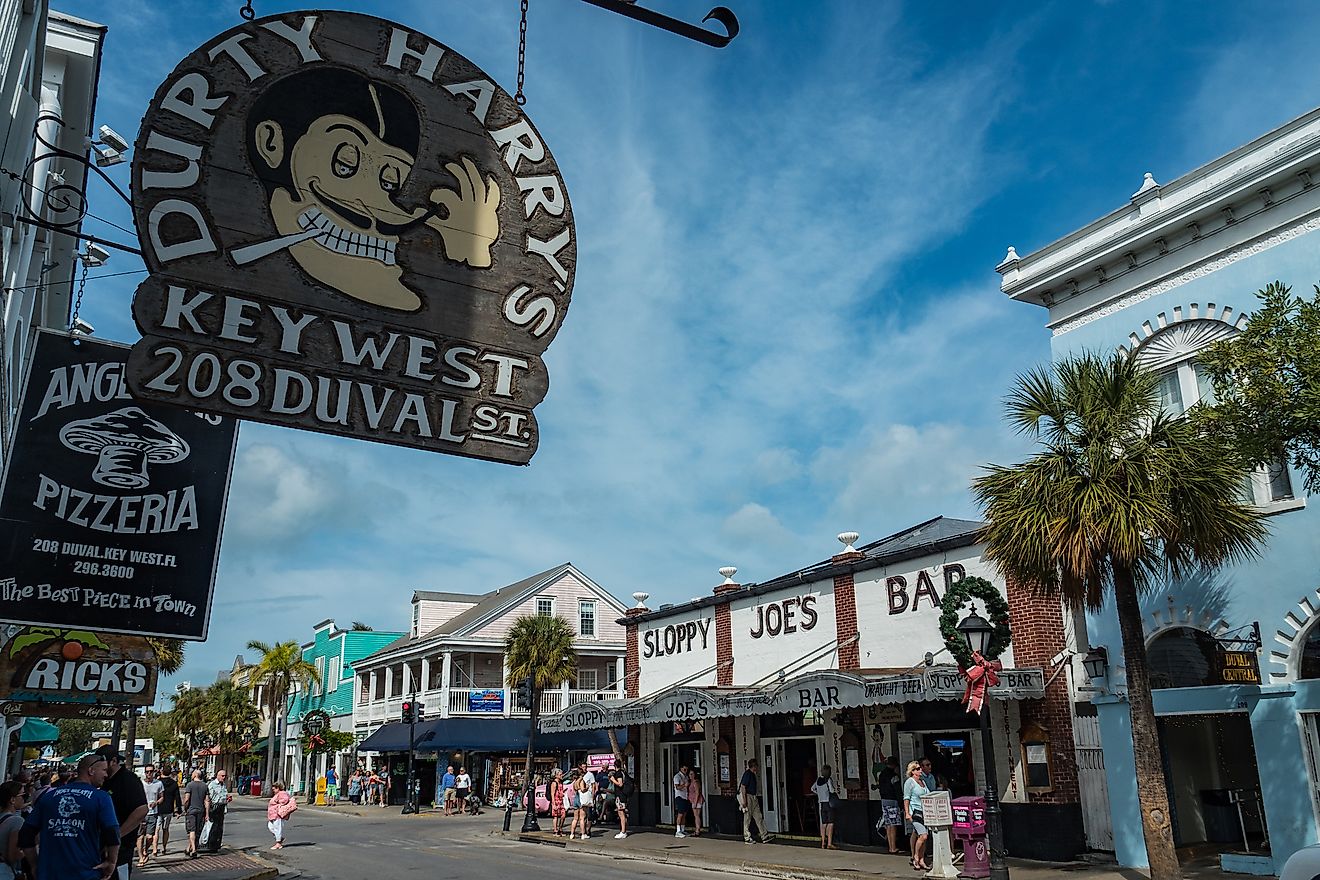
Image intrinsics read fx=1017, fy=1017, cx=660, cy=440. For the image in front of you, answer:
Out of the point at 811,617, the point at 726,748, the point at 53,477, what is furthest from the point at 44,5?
the point at 726,748

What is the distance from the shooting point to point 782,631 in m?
23.7

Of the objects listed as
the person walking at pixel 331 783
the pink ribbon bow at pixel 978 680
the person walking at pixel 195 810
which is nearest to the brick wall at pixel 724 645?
the pink ribbon bow at pixel 978 680

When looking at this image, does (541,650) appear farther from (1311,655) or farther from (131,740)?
(1311,655)

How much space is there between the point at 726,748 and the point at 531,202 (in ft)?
69.2

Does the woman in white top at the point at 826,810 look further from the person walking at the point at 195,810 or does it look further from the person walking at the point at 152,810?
the person walking at the point at 152,810

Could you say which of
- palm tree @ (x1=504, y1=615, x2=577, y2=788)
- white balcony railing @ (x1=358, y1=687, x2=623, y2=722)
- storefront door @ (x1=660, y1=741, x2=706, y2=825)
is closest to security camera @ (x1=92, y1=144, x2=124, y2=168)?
storefront door @ (x1=660, y1=741, x2=706, y2=825)

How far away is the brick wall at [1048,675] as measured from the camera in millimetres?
17094

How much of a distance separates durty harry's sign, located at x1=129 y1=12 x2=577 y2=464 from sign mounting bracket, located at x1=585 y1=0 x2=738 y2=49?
81 cm

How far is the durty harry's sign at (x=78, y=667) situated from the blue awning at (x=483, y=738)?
2753 cm

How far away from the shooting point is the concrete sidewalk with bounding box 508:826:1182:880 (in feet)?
51.4

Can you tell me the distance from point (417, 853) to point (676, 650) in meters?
8.73

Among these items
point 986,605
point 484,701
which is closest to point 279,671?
point 484,701

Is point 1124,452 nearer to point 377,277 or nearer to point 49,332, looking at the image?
point 377,277

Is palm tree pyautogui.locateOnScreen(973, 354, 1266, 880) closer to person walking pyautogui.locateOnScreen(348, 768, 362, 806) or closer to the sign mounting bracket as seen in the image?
the sign mounting bracket
